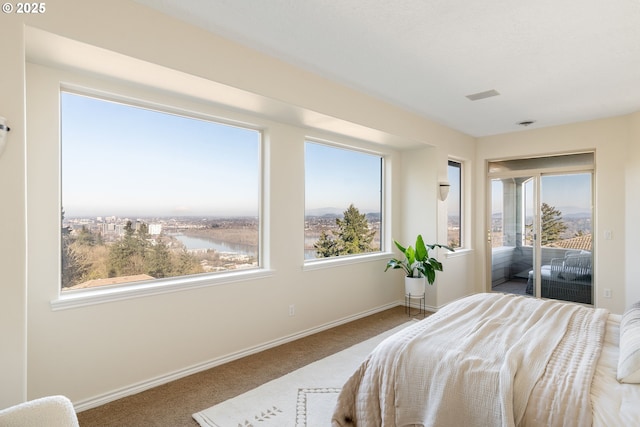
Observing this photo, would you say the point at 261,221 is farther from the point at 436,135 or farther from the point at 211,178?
the point at 436,135

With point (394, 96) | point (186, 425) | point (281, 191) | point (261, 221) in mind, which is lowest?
point (186, 425)

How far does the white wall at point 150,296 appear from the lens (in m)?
1.77

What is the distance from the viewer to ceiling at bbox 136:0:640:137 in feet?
7.10

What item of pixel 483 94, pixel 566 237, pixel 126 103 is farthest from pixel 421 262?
pixel 126 103

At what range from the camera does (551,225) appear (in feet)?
16.7

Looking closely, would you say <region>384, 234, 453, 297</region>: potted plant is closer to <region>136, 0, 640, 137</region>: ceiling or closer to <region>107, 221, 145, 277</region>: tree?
<region>136, 0, 640, 137</region>: ceiling

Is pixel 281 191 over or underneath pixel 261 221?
over

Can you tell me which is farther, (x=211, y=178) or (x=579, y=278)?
(x=579, y=278)

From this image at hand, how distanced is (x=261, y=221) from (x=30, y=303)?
76.1 inches

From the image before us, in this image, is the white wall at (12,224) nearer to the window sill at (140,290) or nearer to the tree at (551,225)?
the window sill at (140,290)

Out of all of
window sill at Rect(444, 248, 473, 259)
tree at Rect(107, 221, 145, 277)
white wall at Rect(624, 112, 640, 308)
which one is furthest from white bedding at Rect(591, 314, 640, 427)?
white wall at Rect(624, 112, 640, 308)

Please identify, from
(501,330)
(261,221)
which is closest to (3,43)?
(261,221)

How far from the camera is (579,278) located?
4867 millimetres

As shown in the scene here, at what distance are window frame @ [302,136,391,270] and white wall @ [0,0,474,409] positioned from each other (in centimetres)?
14
